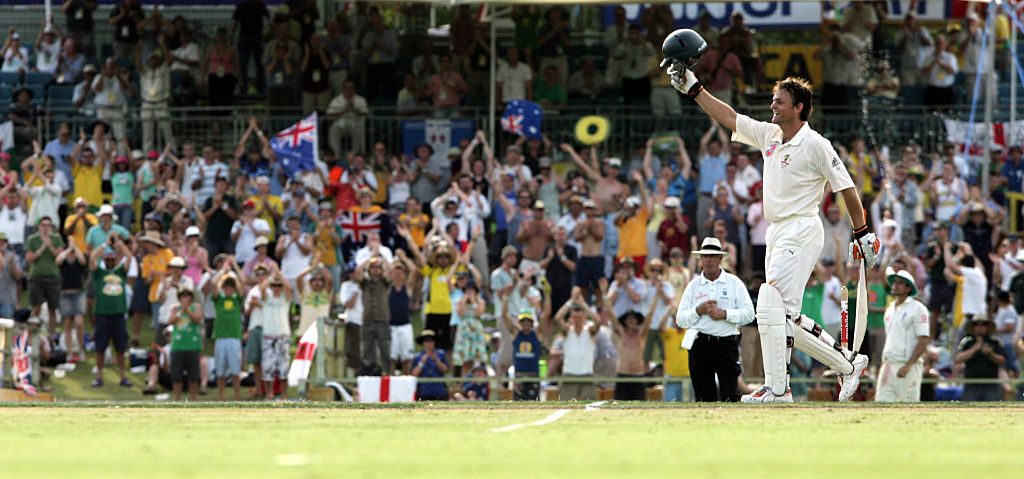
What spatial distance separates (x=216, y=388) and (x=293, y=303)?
66.7 inches

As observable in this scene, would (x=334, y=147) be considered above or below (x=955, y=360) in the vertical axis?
above

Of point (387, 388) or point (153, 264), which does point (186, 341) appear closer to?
point (153, 264)

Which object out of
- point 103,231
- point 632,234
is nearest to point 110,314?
point 103,231

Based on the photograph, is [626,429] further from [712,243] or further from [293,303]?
[293,303]

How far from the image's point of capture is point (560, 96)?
26.0 meters

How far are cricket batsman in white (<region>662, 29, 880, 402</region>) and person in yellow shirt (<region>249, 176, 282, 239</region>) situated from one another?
12.2 metres

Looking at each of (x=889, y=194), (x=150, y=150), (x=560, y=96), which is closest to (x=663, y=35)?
(x=560, y=96)

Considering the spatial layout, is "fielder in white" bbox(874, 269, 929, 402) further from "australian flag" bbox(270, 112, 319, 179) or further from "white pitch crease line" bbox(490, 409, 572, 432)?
"australian flag" bbox(270, 112, 319, 179)

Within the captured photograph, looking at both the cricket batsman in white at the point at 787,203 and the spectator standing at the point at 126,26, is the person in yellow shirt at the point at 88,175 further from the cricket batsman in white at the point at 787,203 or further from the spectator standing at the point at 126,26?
the cricket batsman in white at the point at 787,203

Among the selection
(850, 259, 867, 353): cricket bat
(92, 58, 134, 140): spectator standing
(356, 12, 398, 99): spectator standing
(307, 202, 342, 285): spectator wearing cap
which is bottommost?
(850, 259, 867, 353): cricket bat

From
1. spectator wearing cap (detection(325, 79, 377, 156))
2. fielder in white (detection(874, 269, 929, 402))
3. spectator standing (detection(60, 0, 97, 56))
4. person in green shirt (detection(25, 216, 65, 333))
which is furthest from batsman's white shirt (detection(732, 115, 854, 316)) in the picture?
spectator standing (detection(60, 0, 97, 56))

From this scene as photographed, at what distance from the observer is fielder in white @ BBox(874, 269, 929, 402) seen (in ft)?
51.3

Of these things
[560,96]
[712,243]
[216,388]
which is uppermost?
[560,96]

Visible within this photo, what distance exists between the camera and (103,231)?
2155 centimetres
